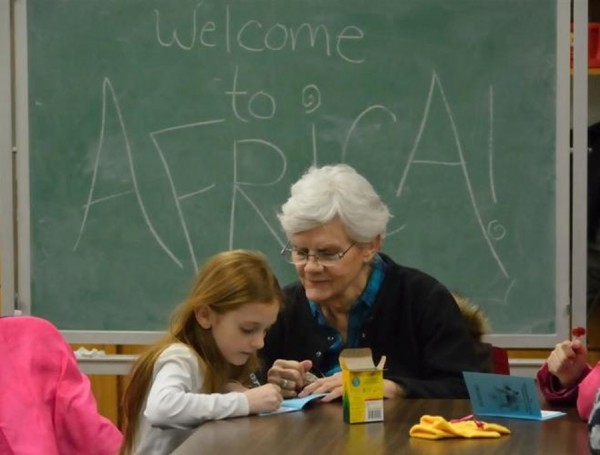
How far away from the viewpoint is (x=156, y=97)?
162 inches

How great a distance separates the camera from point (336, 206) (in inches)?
125

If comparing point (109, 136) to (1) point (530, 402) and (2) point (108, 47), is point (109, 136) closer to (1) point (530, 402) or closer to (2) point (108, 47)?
(2) point (108, 47)

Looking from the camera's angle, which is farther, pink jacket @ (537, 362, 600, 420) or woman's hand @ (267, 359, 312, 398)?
woman's hand @ (267, 359, 312, 398)

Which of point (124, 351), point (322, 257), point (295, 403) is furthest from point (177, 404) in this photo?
point (124, 351)

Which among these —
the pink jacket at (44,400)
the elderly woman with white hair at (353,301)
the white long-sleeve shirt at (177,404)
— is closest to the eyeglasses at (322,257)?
the elderly woman with white hair at (353,301)

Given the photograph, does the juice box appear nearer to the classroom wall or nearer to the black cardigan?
the black cardigan

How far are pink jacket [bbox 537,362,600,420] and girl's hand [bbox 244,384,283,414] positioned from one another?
2.02ft

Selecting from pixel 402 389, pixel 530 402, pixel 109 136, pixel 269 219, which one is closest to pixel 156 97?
pixel 109 136

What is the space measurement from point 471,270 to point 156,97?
113 centimetres

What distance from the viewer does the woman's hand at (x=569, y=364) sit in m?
2.81

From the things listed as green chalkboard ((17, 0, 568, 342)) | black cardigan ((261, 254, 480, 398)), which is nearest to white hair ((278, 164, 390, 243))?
black cardigan ((261, 254, 480, 398))

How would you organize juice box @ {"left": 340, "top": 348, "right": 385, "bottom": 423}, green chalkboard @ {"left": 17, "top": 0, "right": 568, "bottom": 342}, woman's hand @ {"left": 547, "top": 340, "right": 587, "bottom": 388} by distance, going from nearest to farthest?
juice box @ {"left": 340, "top": 348, "right": 385, "bottom": 423}, woman's hand @ {"left": 547, "top": 340, "right": 587, "bottom": 388}, green chalkboard @ {"left": 17, "top": 0, "right": 568, "bottom": 342}

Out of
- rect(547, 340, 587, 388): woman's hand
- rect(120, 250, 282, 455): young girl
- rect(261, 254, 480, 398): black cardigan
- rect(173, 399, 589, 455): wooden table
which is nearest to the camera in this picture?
rect(173, 399, 589, 455): wooden table

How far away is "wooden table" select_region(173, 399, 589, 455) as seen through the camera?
2252 mm
